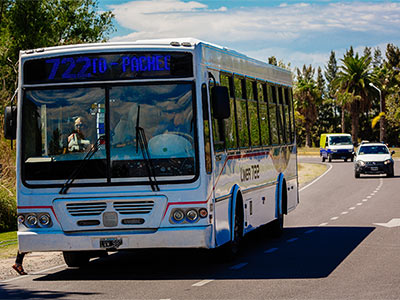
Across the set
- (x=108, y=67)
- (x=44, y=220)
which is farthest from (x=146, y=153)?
(x=44, y=220)

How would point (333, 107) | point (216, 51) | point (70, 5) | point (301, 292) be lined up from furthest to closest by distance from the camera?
point (333, 107), point (70, 5), point (216, 51), point (301, 292)

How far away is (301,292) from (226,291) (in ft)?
2.79

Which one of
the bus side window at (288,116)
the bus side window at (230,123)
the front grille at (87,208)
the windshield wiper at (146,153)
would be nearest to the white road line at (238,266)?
the bus side window at (230,123)

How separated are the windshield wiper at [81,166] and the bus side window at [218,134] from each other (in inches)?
60.5

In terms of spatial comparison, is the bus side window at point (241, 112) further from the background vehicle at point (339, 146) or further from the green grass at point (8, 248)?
the background vehicle at point (339, 146)

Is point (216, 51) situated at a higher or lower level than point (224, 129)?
higher

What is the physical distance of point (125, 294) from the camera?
1029 cm

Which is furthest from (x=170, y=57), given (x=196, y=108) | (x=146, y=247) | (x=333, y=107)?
(x=333, y=107)

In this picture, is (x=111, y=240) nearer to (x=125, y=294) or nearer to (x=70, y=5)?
(x=125, y=294)

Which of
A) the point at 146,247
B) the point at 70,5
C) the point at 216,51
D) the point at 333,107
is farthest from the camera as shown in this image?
the point at 333,107

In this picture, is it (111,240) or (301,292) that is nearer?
(301,292)

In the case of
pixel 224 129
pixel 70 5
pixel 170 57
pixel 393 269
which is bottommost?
pixel 393 269

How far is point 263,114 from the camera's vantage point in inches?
629

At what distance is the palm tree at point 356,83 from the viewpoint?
311ft
